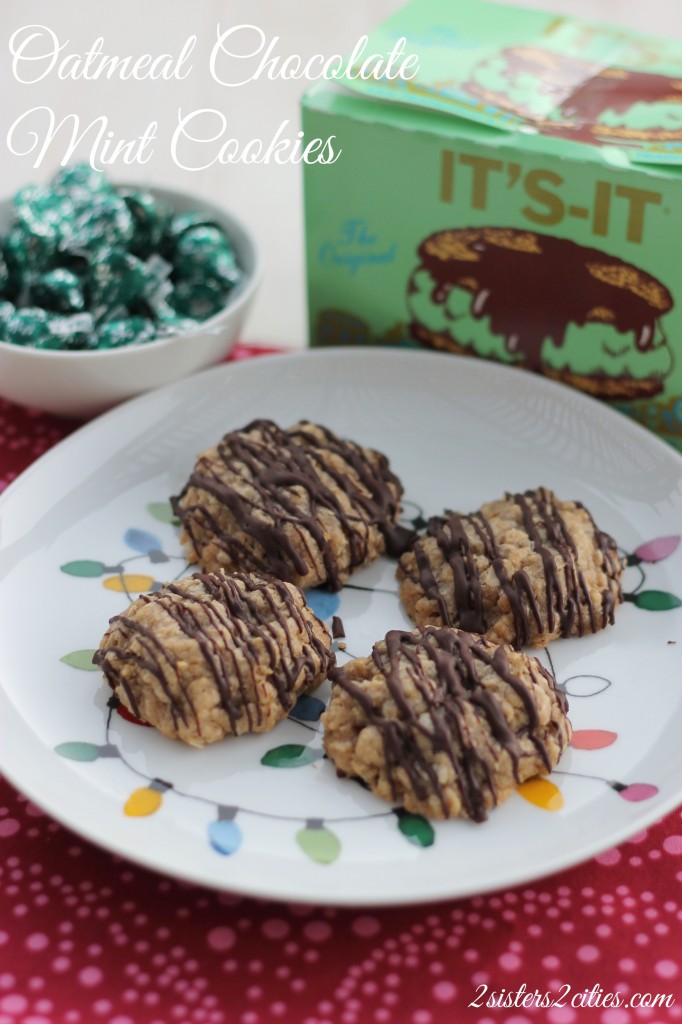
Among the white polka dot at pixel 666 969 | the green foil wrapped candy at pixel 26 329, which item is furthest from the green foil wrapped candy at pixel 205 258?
the white polka dot at pixel 666 969

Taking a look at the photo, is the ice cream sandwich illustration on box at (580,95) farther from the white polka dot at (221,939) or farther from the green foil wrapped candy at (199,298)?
the white polka dot at (221,939)

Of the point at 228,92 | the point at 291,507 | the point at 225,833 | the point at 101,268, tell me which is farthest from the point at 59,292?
the point at 228,92

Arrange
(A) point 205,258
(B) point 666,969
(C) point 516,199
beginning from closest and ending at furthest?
(B) point 666,969, (C) point 516,199, (A) point 205,258

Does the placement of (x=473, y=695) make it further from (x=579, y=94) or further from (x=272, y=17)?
(x=272, y=17)

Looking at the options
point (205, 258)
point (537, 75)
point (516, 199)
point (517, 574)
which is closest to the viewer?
point (517, 574)

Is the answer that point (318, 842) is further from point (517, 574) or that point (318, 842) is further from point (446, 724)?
point (517, 574)

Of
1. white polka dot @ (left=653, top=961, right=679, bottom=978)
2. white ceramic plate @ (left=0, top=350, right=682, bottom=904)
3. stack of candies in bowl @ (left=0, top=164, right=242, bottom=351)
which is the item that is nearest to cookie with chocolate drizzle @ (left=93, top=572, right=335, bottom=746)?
white ceramic plate @ (left=0, top=350, right=682, bottom=904)

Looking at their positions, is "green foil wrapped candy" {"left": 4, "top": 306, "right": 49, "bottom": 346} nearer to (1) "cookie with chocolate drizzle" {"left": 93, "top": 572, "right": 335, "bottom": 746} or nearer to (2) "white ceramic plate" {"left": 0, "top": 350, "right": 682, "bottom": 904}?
(2) "white ceramic plate" {"left": 0, "top": 350, "right": 682, "bottom": 904}
